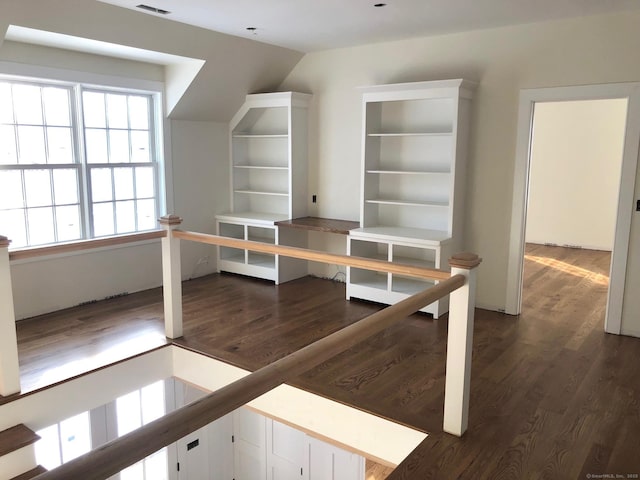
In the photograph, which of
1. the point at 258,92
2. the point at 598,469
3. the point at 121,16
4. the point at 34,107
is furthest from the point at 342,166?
the point at 598,469

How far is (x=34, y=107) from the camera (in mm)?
4520

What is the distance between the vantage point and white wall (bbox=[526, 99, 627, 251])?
7.49m

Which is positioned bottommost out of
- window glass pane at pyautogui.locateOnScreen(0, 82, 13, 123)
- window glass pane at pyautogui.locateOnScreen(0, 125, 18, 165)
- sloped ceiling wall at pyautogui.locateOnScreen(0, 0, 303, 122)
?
window glass pane at pyautogui.locateOnScreen(0, 125, 18, 165)

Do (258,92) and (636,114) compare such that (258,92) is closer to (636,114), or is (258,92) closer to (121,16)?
(121,16)

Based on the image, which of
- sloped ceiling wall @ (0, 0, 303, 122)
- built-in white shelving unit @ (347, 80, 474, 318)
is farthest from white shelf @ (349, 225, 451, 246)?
sloped ceiling wall @ (0, 0, 303, 122)

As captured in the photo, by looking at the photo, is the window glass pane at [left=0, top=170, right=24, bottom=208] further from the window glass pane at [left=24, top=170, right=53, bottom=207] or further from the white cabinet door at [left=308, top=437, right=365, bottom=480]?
the white cabinet door at [left=308, top=437, right=365, bottom=480]

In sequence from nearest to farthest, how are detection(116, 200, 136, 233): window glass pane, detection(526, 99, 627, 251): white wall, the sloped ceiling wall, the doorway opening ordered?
1. the sloped ceiling wall
2. detection(116, 200, 136, 233): window glass pane
3. the doorway opening
4. detection(526, 99, 627, 251): white wall

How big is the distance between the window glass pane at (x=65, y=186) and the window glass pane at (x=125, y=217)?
464 mm

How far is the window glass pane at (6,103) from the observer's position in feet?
14.1

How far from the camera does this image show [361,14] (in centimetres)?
404

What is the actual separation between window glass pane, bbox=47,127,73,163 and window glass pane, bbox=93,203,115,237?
0.53 m

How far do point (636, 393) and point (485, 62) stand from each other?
2.92 metres

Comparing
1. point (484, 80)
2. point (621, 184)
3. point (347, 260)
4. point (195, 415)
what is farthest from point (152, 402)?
point (621, 184)

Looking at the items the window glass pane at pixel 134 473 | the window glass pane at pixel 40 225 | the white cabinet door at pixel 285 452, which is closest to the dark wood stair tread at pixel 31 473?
the window glass pane at pixel 40 225
